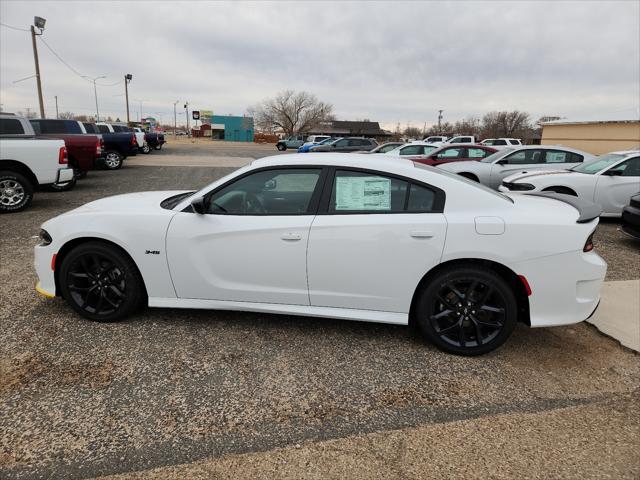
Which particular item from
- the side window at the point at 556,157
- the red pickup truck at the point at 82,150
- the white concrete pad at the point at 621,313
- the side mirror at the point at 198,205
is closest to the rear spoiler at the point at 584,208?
the white concrete pad at the point at 621,313

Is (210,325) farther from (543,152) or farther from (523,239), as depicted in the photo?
(543,152)

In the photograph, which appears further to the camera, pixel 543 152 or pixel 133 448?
pixel 543 152

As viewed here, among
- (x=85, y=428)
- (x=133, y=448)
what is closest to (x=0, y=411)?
(x=85, y=428)

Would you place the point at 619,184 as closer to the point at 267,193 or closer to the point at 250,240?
the point at 267,193

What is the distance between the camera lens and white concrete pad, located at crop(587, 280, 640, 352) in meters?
3.61

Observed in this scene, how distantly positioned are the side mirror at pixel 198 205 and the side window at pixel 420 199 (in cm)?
159

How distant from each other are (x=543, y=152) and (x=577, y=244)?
9132 mm

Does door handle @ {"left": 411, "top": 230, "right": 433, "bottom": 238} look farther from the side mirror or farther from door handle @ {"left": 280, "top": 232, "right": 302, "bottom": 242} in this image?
the side mirror

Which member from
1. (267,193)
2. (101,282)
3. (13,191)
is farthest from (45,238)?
(13,191)

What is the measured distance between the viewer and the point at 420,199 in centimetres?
318

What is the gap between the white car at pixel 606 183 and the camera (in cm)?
782

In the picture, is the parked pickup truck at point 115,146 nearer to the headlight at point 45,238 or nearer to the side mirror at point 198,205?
the headlight at point 45,238

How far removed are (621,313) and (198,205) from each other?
13.2 ft

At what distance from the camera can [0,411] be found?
251cm
